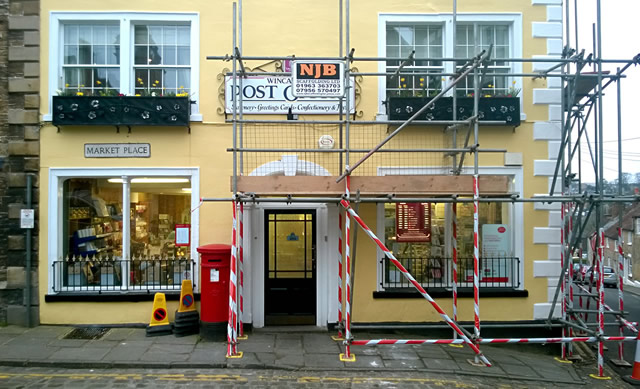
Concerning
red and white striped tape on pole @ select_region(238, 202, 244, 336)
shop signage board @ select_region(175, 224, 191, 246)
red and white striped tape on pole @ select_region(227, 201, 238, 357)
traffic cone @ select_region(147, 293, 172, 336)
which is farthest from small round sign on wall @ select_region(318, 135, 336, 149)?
traffic cone @ select_region(147, 293, 172, 336)

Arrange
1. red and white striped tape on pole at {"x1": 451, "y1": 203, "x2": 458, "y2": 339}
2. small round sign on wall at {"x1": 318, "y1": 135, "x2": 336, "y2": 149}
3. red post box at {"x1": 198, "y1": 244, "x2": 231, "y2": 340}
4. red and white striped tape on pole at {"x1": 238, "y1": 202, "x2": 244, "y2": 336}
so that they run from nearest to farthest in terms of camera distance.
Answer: red post box at {"x1": 198, "y1": 244, "x2": 231, "y2": 340}, red and white striped tape on pole at {"x1": 238, "y1": 202, "x2": 244, "y2": 336}, red and white striped tape on pole at {"x1": 451, "y1": 203, "x2": 458, "y2": 339}, small round sign on wall at {"x1": 318, "y1": 135, "x2": 336, "y2": 149}

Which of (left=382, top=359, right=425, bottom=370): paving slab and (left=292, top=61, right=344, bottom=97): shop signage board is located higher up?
(left=292, top=61, right=344, bottom=97): shop signage board

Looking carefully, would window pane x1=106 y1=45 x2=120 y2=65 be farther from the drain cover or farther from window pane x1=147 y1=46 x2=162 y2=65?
the drain cover

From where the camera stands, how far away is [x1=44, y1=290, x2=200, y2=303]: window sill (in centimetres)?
778

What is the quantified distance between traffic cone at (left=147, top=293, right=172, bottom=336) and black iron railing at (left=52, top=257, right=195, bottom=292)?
0.46m

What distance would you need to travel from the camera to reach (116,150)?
26.0ft

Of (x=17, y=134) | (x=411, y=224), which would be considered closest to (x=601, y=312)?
(x=411, y=224)

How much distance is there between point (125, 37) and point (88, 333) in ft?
18.1

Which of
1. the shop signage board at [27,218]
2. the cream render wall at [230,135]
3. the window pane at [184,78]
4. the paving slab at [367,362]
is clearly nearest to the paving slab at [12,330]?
the cream render wall at [230,135]

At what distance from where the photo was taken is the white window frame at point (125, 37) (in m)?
7.97

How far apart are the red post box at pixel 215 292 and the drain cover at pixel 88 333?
194 centimetres

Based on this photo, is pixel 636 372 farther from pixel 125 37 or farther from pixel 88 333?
pixel 125 37

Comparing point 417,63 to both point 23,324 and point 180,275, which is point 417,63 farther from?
point 23,324

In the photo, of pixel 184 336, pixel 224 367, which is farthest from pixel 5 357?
pixel 224 367
